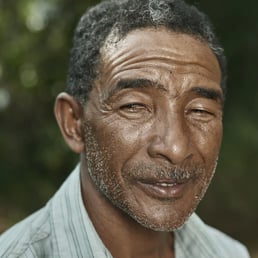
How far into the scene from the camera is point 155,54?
2064 millimetres

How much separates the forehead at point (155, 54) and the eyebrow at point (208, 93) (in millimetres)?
51

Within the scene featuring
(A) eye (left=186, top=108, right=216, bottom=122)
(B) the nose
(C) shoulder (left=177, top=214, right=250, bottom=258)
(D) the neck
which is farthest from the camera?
(C) shoulder (left=177, top=214, right=250, bottom=258)

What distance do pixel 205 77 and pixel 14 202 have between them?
3.58 meters

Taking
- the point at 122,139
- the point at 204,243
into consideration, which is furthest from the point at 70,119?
the point at 204,243

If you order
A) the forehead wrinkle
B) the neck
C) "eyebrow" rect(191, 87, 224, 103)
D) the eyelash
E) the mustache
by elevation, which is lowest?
the neck

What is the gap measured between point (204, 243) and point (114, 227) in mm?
507

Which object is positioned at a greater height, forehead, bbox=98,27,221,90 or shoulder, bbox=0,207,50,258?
forehead, bbox=98,27,221,90

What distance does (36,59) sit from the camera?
521 centimetres

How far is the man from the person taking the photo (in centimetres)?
204

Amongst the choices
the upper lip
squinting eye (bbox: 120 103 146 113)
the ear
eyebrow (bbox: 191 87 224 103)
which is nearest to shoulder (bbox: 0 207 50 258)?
the ear

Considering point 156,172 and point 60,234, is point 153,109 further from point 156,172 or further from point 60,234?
point 60,234

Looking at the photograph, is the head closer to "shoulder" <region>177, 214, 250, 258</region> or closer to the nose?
the nose

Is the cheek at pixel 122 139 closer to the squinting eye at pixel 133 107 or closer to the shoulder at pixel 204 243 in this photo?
the squinting eye at pixel 133 107

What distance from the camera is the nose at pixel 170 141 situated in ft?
6.55
